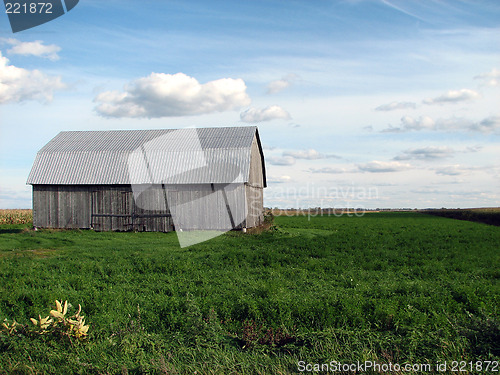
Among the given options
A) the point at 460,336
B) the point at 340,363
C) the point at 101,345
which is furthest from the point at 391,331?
the point at 101,345

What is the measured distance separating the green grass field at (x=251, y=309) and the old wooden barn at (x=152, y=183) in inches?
403

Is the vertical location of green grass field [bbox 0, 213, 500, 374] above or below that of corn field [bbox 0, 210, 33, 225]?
below

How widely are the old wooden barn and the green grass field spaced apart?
10.2 meters

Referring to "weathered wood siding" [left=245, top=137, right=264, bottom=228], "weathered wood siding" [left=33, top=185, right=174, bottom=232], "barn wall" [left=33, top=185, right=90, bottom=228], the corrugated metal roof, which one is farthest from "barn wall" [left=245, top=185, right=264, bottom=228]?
"barn wall" [left=33, top=185, right=90, bottom=228]

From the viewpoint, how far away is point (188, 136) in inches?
1148

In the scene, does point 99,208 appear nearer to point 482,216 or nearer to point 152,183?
point 152,183

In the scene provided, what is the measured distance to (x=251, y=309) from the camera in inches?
335

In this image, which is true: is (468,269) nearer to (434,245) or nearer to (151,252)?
(434,245)

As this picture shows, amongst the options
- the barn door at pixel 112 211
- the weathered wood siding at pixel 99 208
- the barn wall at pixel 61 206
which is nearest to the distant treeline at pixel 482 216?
the weathered wood siding at pixel 99 208

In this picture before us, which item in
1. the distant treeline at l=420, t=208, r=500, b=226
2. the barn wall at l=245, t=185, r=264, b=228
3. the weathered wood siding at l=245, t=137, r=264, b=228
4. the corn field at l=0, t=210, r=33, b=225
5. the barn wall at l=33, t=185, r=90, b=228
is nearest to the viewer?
the barn wall at l=245, t=185, r=264, b=228

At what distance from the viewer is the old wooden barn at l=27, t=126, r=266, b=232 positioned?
25969 mm

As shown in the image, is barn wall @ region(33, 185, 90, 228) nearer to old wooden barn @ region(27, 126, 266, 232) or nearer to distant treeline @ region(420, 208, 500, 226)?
old wooden barn @ region(27, 126, 266, 232)

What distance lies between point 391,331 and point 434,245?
12918mm

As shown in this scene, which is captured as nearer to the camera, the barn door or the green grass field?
the green grass field
